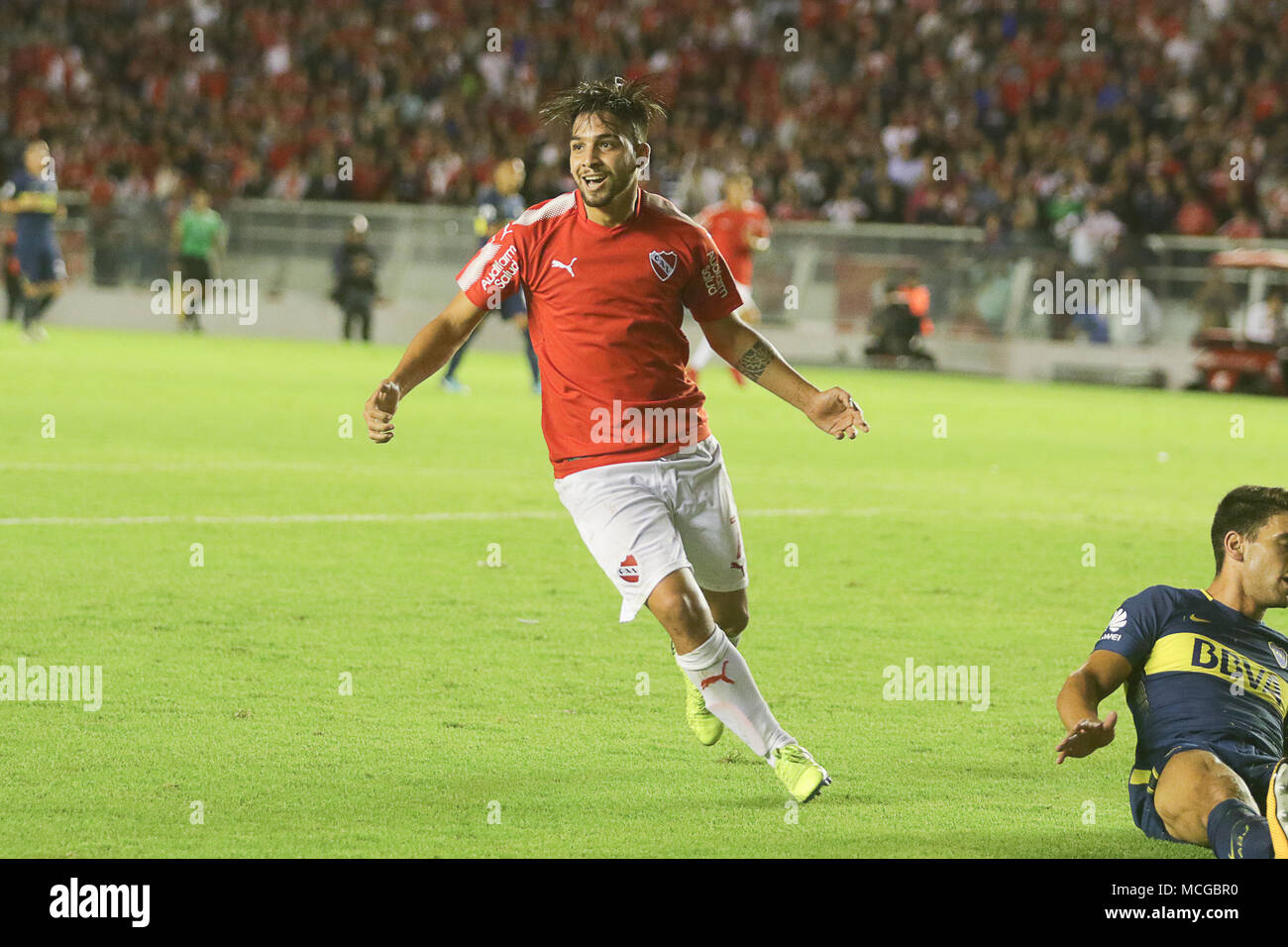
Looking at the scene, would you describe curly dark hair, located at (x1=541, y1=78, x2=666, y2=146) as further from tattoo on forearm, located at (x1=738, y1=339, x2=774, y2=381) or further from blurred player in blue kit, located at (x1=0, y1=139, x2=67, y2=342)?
blurred player in blue kit, located at (x1=0, y1=139, x2=67, y2=342)

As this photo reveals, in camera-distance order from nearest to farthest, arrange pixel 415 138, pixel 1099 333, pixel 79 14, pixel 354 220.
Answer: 1. pixel 1099 333
2. pixel 354 220
3. pixel 415 138
4. pixel 79 14

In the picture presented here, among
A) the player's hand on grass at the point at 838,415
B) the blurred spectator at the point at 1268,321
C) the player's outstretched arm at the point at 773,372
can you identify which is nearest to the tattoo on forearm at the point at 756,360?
the player's outstretched arm at the point at 773,372

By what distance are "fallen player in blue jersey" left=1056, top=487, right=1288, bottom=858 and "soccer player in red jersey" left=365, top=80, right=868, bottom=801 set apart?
1.00m

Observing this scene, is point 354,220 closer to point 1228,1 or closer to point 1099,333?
point 1099,333

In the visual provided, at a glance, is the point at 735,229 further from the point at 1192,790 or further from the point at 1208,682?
the point at 1192,790

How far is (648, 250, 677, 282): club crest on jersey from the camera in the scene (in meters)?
5.68

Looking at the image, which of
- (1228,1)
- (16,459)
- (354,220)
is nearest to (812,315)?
(354,220)

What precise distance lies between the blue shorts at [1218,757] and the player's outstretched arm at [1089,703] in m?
0.21

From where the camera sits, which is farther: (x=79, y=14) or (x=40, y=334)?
(x=79, y=14)

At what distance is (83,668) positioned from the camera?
690 cm

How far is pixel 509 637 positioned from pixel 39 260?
55.9 feet

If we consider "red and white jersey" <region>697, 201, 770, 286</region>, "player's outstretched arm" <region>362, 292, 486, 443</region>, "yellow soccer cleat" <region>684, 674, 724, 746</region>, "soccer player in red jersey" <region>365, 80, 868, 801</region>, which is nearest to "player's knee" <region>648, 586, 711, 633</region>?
"soccer player in red jersey" <region>365, 80, 868, 801</region>

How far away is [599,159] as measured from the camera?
5.54 metres
